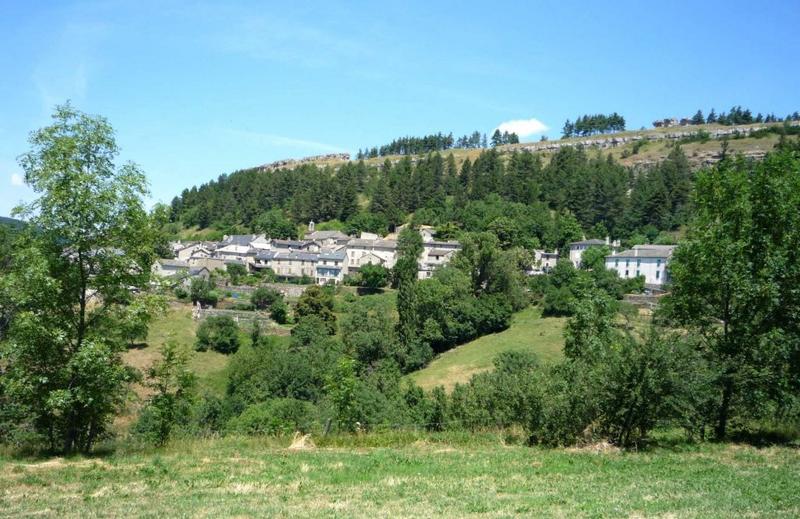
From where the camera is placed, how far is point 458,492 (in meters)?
10.6

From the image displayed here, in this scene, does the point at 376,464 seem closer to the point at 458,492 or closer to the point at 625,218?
the point at 458,492

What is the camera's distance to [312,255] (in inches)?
3484

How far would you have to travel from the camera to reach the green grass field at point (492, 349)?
4856 centimetres

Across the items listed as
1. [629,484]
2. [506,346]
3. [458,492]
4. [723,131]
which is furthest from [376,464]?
[723,131]

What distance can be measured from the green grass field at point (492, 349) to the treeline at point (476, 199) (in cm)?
2575

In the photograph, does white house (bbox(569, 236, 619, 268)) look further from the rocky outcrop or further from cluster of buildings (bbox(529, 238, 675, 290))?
the rocky outcrop

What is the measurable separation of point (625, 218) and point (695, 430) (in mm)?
84789

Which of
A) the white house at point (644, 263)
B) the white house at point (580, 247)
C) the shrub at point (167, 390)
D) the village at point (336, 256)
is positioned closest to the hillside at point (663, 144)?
the white house at point (580, 247)

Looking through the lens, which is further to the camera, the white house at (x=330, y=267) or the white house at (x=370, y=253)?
the white house at (x=370, y=253)

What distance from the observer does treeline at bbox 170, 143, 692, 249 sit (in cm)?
9306

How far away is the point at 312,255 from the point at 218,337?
3083 centimetres

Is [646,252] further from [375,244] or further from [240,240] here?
[240,240]

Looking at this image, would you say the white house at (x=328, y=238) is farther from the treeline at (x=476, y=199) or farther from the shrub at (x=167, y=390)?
the shrub at (x=167, y=390)

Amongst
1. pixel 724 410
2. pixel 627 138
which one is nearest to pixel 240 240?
pixel 724 410
